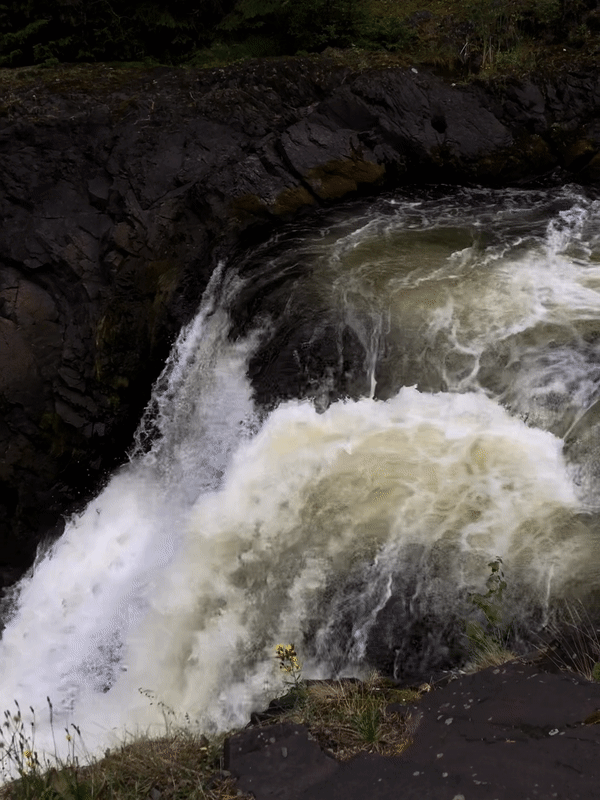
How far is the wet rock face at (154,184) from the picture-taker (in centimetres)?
887

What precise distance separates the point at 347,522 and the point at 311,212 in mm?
5082

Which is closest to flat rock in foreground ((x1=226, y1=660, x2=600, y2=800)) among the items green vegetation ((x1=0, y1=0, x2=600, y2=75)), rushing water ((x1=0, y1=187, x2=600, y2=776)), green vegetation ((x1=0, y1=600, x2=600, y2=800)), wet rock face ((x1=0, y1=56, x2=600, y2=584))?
green vegetation ((x1=0, y1=600, x2=600, y2=800))

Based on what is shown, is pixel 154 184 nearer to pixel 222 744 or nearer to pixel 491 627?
pixel 491 627

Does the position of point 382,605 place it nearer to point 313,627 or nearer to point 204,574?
point 313,627

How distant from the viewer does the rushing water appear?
628 cm

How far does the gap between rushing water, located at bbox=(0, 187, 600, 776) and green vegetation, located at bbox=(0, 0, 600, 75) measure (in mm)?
3799

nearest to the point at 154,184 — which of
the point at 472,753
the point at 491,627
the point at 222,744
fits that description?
the point at 491,627

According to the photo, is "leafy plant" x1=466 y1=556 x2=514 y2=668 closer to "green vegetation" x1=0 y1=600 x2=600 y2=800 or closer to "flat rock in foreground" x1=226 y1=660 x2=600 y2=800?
"green vegetation" x1=0 y1=600 x2=600 y2=800

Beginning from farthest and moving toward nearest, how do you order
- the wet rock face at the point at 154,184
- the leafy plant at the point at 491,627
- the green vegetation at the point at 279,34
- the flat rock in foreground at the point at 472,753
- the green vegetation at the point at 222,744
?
1. the green vegetation at the point at 279,34
2. the wet rock face at the point at 154,184
3. the leafy plant at the point at 491,627
4. the green vegetation at the point at 222,744
5. the flat rock in foreground at the point at 472,753

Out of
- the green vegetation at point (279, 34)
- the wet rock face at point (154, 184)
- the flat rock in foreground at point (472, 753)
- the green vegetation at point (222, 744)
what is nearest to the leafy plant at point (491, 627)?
the green vegetation at point (222, 744)

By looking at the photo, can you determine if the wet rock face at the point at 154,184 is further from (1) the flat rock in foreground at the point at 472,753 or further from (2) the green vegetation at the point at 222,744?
(1) the flat rock in foreground at the point at 472,753

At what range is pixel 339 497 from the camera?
6.90 metres

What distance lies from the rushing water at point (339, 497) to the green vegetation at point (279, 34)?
150 inches

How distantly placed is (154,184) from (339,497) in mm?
5301
